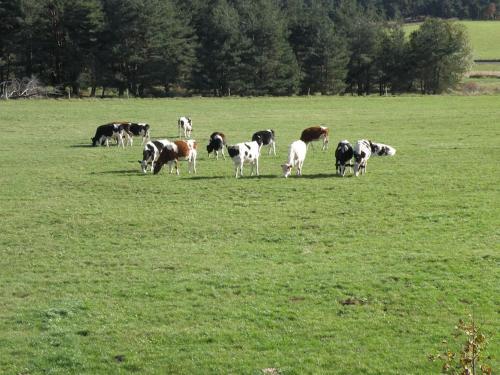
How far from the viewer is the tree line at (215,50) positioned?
74062mm

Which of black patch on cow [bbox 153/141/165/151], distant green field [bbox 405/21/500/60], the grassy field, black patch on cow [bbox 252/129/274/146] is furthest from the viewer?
distant green field [bbox 405/21/500/60]

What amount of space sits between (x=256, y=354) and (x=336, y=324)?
176cm

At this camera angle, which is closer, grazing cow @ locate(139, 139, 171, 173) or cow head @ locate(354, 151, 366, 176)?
cow head @ locate(354, 151, 366, 176)

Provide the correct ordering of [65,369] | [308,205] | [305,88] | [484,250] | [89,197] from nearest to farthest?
[65,369] < [484,250] < [308,205] < [89,197] < [305,88]

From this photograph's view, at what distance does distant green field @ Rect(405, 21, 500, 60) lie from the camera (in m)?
121

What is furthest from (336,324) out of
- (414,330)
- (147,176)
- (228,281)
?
(147,176)

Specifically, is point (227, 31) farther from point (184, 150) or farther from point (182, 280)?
point (182, 280)

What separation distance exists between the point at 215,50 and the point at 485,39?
78.8 meters

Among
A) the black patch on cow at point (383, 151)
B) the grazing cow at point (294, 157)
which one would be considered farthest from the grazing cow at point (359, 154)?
the black patch on cow at point (383, 151)

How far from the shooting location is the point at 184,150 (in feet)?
84.7

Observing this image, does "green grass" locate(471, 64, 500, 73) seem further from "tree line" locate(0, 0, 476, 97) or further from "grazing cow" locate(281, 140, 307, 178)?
"grazing cow" locate(281, 140, 307, 178)

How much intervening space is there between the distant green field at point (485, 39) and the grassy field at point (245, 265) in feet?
324

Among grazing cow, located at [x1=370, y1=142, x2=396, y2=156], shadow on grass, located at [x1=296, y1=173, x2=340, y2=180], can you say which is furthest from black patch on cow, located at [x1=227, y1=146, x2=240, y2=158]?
grazing cow, located at [x1=370, y1=142, x2=396, y2=156]

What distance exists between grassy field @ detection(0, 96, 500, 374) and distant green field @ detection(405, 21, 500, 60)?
9866 cm
